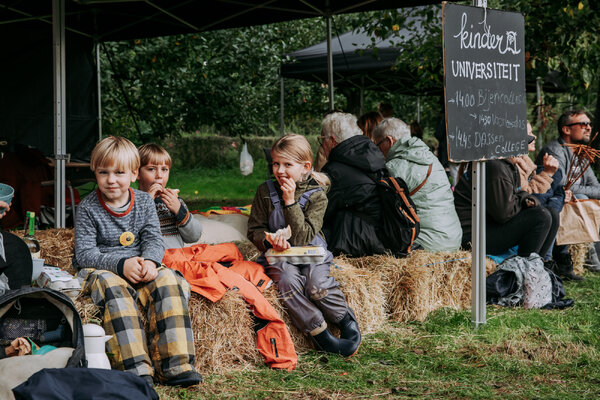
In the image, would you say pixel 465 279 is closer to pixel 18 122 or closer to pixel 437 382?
pixel 437 382

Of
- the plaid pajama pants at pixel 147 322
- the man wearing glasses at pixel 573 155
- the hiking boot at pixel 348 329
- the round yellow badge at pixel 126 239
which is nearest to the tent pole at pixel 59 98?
the round yellow badge at pixel 126 239

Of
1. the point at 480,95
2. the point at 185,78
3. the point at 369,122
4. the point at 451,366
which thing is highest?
the point at 185,78

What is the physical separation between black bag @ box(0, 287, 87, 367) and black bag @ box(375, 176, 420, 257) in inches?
95.2

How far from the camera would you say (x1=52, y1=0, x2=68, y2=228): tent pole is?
17.1ft

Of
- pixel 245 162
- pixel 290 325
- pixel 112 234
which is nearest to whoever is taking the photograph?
pixel 112 234

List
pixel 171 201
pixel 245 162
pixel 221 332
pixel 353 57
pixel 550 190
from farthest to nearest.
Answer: pixel 353 57 < pixel 245 162 < pixel 550 190 < pixel 171 201 < pixel 221 332

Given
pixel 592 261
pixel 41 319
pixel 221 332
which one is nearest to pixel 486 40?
pixel 221 332

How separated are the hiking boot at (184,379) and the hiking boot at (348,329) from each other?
111 centimetres

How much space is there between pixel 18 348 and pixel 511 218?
13.2 feet

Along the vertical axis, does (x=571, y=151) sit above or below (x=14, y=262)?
above

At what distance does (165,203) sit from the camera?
12.6 ft

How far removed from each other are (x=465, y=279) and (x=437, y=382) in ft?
5.54

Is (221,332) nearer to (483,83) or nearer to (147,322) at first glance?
(147,322)

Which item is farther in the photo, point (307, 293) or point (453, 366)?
point (307, 293)
